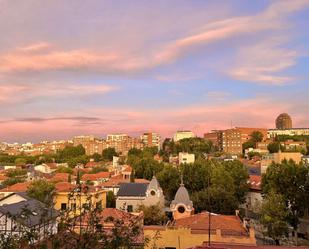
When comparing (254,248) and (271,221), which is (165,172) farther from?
(254,248)

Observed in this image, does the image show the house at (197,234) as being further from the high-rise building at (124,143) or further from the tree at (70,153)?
the high-rise building at (124,143)

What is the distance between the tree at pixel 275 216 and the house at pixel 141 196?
10.1 metres

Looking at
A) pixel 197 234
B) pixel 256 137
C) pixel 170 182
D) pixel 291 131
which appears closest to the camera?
pixel 197 234

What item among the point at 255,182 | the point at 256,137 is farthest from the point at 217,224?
the point at 256,137

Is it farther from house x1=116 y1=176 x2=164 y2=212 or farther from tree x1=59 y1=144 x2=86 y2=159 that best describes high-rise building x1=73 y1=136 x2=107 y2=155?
house x1=116 y1=176 x2=164 y2=212

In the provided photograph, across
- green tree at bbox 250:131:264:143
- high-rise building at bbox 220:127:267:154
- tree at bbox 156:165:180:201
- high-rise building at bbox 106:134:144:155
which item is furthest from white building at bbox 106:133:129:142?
tree at bbox 156:165:180:201

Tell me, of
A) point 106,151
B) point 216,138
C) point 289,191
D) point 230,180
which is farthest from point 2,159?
point 289,191

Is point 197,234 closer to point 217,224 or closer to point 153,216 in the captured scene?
point 217,224

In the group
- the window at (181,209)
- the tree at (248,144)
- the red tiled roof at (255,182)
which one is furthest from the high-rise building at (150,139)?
the window at (181,209)

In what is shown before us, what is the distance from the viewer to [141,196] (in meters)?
36.4

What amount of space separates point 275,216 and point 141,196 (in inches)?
504

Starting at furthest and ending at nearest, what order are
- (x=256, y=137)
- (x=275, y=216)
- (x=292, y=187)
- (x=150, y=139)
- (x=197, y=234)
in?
(x=150, y=139)
(x=256, y=137)
(x=292, y=187)
(x=275, y=216)
(x=197, y=234)

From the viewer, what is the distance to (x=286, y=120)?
14888 cm

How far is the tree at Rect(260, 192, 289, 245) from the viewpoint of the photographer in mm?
26959
